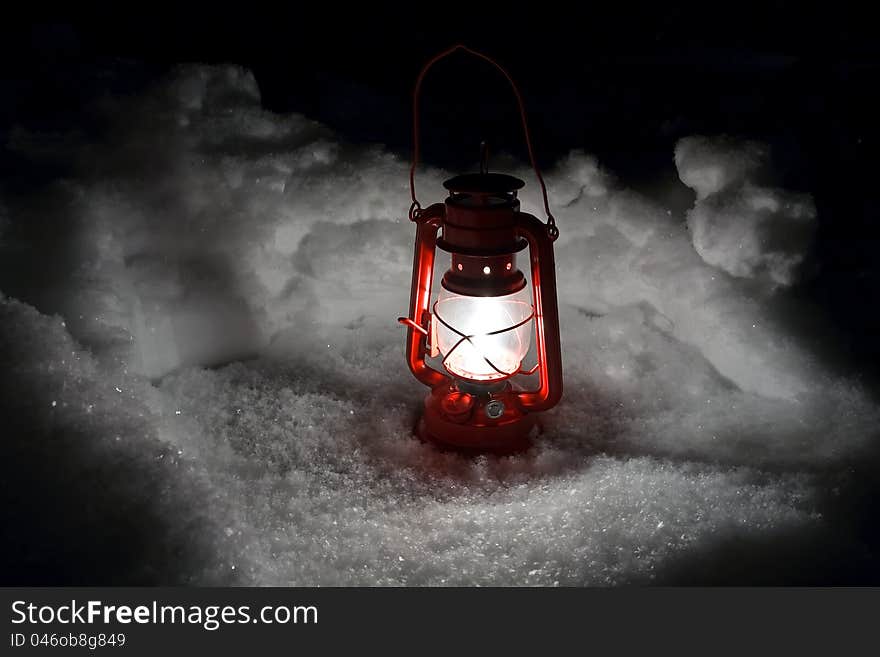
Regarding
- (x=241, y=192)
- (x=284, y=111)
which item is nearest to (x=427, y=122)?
(x=284, y=111)

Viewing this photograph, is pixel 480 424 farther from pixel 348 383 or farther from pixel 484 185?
pixel 484 185

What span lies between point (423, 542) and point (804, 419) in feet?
2.38

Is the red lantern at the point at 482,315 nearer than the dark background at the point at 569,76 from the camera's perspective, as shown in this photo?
Yes

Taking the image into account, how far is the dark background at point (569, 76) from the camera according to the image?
65.6 inches

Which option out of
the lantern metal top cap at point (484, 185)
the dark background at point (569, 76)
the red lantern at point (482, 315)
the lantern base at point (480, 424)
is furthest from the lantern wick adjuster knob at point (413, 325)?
the dark background at point (569, 76)

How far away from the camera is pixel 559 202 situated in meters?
1.73

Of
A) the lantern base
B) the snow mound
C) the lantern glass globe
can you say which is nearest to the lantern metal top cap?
the lantern glass globe

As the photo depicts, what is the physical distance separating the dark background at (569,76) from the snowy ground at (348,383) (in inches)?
4.3

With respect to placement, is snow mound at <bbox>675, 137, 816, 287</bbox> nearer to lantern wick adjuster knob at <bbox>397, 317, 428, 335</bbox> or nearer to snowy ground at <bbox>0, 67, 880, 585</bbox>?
snowy ground at <bbox>0, 67, 880, 585</bbox>

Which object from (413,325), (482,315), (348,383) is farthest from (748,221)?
(348,383)

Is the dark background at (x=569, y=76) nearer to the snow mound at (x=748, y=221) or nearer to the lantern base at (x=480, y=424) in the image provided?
the snow mound at (x=748, y=221)

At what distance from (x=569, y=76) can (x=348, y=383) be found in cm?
91

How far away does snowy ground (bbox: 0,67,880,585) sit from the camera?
3.67 feet

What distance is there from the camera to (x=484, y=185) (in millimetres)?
1273
